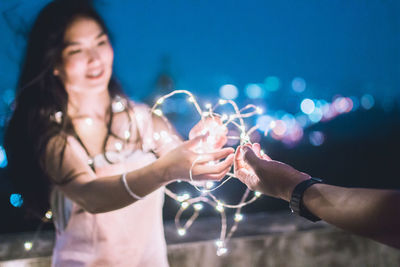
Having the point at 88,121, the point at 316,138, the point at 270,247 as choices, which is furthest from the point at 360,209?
the point at 316,138

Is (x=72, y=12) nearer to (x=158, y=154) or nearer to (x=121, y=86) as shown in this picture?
(x=121, y=86)

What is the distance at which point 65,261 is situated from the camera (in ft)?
4.61

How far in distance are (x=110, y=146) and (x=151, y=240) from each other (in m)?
0.42

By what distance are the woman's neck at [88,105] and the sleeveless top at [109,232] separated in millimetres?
187

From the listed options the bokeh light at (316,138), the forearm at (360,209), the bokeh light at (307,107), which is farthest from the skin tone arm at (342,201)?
the bokeh light at (316,138)

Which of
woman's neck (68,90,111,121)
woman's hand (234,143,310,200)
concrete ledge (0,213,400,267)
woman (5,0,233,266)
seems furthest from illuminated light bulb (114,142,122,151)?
concrete ledge (0,213,400,267)

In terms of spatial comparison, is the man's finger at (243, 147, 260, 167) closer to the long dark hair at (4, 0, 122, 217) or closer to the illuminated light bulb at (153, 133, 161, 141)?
the illuminated light bulb at (153, 133, 161, 141)

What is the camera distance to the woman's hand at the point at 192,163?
130 centimetres

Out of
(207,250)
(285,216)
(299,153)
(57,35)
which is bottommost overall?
(207,250)

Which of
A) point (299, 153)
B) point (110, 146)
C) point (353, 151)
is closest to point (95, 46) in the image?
point (110, 146)

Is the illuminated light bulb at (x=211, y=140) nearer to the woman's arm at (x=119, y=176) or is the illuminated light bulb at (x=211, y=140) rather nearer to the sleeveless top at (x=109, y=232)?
the woman's arm at (x=119, y=176)

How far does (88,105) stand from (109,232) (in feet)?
1.68

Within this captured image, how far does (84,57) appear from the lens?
1.48 meters

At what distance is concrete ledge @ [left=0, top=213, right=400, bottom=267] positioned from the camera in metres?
1.94
